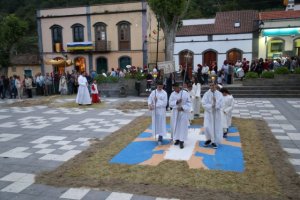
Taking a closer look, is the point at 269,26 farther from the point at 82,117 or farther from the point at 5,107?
the point at 5,107

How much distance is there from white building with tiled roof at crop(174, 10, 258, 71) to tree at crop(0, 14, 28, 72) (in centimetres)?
1537

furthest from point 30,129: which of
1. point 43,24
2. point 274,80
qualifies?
point 43,24

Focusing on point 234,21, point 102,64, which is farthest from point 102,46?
point 234,21

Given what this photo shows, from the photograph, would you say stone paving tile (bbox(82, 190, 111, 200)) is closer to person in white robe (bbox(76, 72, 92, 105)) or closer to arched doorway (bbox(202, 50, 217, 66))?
person in white robe (bbox(76, 72, 92, 105))

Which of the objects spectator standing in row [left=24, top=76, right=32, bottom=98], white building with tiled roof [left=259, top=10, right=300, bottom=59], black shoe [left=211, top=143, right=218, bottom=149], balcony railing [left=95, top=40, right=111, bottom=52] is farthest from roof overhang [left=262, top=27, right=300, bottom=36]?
black shoe [left=211, top=143, right=218, bottom=149]

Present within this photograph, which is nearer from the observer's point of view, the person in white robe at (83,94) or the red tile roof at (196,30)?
the person in white robe at (83,94)

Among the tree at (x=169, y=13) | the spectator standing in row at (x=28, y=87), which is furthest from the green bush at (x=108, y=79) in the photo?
the spectator standing in row at (x=28, y=87)

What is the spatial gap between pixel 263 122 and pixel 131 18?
64.2 ft

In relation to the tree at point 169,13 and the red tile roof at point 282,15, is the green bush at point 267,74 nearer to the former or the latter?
the tree at point 169,13

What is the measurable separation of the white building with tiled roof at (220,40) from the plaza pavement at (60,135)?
419 inches

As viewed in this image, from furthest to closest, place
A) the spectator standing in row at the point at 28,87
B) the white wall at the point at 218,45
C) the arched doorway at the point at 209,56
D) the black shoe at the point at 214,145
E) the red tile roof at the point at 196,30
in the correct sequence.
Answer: the red tile roof at the point at 196,30
the arched doorway at the point at 209,56
the white wall at the point at 218,45
the spectator standing in row at the point at 28,87
the black shoe at the point at 214,145

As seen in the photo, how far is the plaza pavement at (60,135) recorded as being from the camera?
5.57 meters

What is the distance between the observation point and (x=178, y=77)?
2022 cm

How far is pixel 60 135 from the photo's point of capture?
31.2 ft
